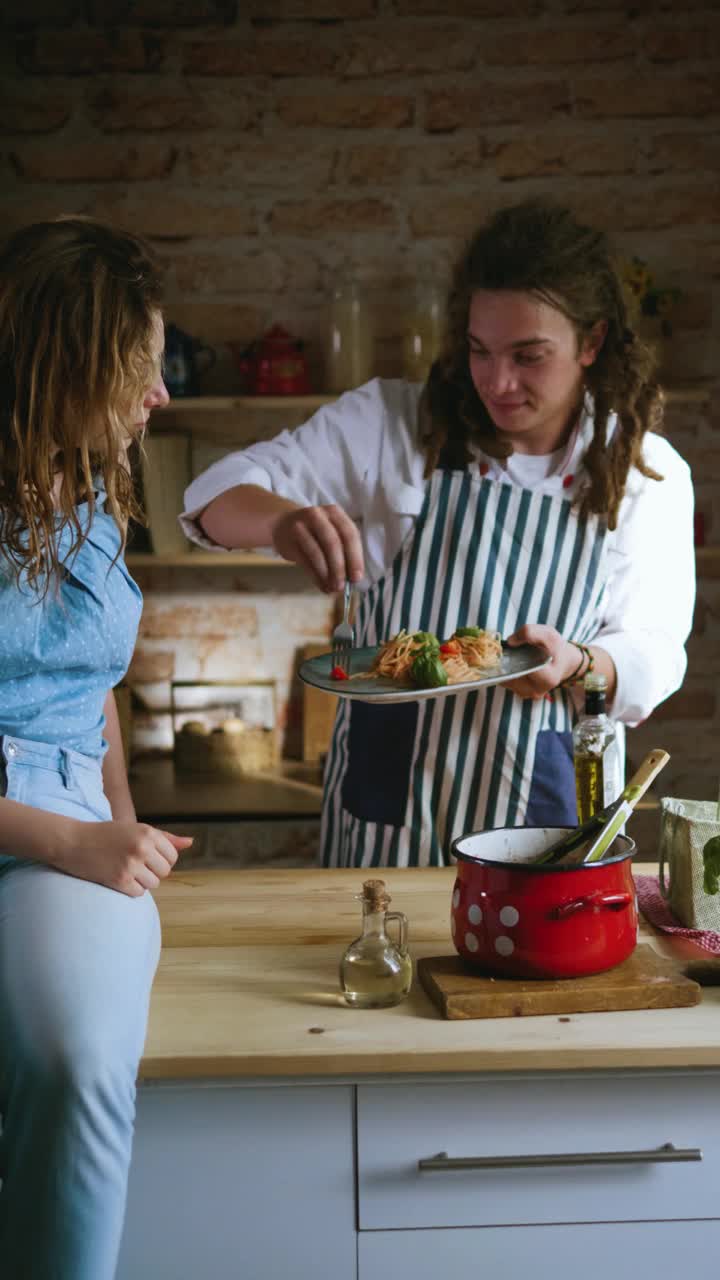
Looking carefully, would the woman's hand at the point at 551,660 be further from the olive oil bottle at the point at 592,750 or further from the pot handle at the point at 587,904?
the pot handle at the point at 587,904

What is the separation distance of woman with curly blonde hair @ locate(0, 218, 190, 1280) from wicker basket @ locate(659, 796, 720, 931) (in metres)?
0.52

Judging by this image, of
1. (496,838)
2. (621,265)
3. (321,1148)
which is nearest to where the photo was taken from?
(321,1148)

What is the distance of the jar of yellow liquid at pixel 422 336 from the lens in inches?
131

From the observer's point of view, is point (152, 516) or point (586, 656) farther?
point (152, 516)

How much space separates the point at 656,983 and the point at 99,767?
620 millimetres

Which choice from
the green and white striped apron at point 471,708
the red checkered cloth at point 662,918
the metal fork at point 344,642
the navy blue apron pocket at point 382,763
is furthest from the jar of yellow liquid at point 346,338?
the red checkered cloth at point 662,918

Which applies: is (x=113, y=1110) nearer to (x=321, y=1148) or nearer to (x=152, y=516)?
(x=321, y=1148)

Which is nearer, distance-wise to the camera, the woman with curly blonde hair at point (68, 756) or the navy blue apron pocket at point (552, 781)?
the woman with curly blonde hair at point (68, 756)

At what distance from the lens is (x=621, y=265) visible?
130 inches

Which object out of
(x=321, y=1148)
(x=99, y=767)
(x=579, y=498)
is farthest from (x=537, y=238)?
(x=321, y=1148)

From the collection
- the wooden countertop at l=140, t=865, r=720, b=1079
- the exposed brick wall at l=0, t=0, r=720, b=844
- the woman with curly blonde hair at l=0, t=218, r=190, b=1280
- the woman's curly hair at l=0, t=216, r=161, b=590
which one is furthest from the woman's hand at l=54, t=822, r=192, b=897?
the exposed brick wall at l=0, t=0, r=720, b=844

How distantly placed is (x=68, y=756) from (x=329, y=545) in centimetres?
46

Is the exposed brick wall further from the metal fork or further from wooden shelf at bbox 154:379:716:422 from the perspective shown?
the metal fork

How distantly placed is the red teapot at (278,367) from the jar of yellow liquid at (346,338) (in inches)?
3.2
